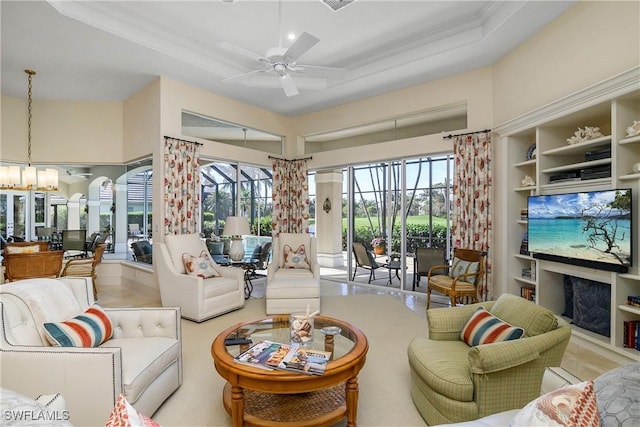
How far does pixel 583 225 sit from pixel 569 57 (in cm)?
181

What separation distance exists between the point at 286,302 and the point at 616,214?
3.64m

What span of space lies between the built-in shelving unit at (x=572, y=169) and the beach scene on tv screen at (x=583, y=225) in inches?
4.3

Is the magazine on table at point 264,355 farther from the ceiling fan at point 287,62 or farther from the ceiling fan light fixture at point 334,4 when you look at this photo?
the ceiling fan light fixture at point 334,4

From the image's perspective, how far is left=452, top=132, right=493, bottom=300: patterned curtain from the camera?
4.58m

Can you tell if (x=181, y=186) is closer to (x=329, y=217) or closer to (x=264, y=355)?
(x=329, y=217)

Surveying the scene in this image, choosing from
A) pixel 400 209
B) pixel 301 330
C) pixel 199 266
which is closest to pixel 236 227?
pixel 199 266

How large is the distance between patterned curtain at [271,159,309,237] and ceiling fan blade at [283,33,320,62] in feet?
12.3

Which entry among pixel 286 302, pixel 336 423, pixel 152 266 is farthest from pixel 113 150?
pixel 336 423

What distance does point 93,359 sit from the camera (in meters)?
1.76

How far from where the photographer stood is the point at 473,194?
472 centimetres

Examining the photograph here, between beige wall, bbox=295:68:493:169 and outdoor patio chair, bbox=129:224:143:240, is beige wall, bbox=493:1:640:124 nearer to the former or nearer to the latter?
beige wall, bbox=295:68:493:169

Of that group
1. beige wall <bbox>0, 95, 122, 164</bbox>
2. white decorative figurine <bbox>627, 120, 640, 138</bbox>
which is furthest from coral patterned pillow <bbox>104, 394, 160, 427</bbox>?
beige wall <bbox>0, 95, 122, 164</bbox>

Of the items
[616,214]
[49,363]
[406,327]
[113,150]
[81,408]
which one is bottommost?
[406,327]

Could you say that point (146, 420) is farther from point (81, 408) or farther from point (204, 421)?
point (204, 421)
